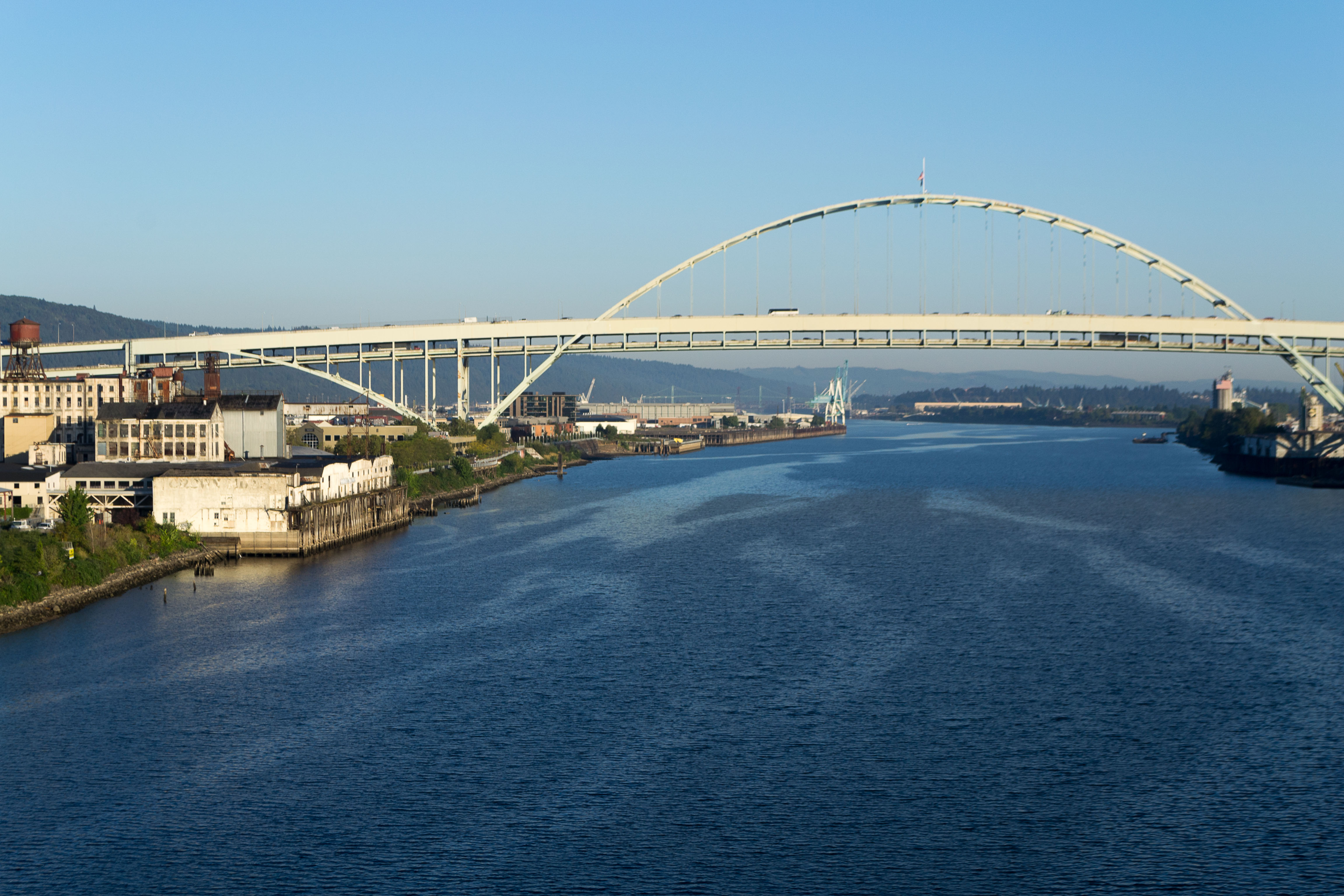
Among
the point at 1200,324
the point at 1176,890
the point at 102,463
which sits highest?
the point at 1200,324

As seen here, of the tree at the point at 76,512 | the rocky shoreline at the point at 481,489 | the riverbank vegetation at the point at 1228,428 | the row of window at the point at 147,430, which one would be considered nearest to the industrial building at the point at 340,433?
the rocky shoreline at the point at 481,489

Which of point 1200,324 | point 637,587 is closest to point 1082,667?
point 637,587

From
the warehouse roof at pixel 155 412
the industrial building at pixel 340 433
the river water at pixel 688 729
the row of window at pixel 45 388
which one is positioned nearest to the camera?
the river water at pixel 688 729

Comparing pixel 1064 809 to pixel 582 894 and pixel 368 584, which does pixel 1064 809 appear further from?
pixel 368 584

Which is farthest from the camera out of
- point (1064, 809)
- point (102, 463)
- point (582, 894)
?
point (102, 463)

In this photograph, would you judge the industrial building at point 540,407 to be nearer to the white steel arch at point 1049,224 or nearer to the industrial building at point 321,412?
the industrial building at point 321,412

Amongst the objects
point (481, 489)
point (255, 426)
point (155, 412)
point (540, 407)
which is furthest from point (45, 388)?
point (540, 407)
